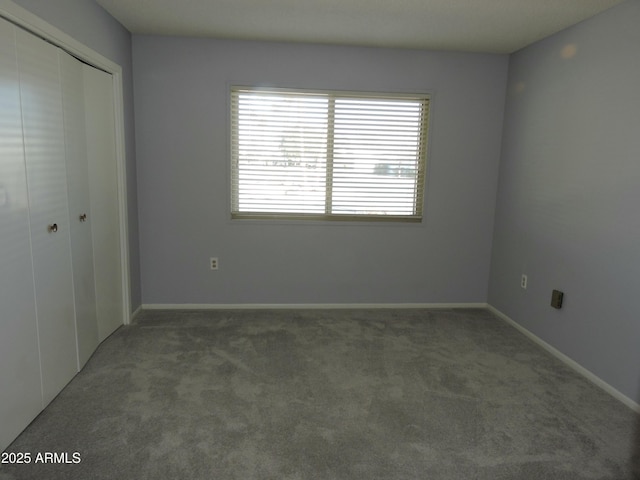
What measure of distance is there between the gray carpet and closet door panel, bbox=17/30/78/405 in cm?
24

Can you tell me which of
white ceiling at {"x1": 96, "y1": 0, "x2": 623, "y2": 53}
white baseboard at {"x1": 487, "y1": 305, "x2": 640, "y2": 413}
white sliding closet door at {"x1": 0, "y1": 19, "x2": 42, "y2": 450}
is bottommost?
white baseboard at {"x1": 487, "y1": 305, "x2": 640, "y2": 413}

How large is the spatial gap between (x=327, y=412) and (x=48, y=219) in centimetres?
184

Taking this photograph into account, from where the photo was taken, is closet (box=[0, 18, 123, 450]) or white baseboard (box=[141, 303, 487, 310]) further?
white baseboard (box=[141, 303, 487, 310])

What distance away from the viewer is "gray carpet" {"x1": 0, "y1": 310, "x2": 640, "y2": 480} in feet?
6.35

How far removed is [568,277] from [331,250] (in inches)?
76.2

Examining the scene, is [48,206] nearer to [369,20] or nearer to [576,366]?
[369,20]

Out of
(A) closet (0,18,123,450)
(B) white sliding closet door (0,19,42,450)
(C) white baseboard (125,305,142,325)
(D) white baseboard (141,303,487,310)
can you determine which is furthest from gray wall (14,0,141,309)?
(B) white sliding closet door (0,19,42,450)

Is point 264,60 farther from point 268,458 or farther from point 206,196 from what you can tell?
point 268,458

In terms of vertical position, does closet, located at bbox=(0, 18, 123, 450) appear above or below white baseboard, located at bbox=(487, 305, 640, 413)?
above

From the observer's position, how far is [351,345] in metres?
3.25

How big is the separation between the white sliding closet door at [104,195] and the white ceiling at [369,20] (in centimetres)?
60

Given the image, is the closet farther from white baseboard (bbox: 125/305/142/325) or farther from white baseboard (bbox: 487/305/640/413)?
white baseboard (bbox: 487/305/640/413)

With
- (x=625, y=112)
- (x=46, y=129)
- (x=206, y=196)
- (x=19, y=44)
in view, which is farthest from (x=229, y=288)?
(x=625, y=112)

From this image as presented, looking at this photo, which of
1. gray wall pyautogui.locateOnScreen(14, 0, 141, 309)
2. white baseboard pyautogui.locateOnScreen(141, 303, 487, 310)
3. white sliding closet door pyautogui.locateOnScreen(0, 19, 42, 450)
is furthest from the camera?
white baseboard pyautogui.locateOnScreen(141, 303, 487, 310)
